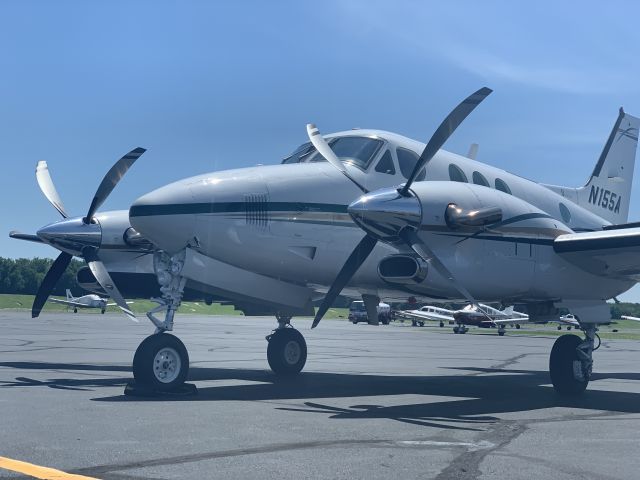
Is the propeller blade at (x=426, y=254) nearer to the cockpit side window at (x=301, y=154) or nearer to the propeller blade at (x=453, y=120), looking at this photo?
the propeller blade at (x=453, y=120)

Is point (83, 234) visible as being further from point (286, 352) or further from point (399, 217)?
point (399, 217)

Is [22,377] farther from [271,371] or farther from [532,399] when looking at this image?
[532,399]

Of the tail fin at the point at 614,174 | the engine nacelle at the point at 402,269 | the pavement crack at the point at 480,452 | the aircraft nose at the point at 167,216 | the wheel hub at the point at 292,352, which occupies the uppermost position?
the tail fin at the point at 614,174

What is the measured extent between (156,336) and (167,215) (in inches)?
76.1

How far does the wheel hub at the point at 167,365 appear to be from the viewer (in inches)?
464

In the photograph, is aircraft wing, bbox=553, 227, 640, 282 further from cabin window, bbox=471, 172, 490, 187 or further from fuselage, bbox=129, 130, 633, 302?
cabin window, bbox=471, 172, 490, 187

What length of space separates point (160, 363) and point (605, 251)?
301 inches

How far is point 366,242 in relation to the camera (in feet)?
41.9

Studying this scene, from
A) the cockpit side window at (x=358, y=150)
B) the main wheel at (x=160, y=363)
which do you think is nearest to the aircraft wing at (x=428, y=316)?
the cockpit side window at (x=358, y=150)

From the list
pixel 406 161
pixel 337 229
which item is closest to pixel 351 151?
pixel 406 161

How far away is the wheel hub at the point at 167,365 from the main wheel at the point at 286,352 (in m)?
5.63

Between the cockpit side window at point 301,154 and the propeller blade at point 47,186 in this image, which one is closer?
the cockpit side window at point 301,154

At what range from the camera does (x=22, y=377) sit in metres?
14.7

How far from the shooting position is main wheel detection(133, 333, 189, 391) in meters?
11.6
